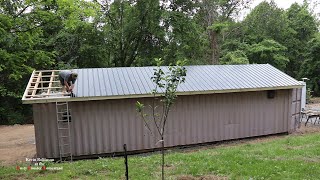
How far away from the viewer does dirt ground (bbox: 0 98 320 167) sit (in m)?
10.5

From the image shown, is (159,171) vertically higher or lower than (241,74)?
lower

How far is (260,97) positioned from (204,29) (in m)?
16.5

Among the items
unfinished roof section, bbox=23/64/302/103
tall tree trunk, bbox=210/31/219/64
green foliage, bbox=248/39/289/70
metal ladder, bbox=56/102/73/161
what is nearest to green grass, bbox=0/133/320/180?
metal ladder, bbox=56/102/73/161

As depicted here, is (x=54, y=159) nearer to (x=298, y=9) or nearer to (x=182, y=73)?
(x=182, y=73)

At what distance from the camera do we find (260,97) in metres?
12.3

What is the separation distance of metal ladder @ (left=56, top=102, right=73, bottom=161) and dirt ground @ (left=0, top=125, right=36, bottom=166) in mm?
1541

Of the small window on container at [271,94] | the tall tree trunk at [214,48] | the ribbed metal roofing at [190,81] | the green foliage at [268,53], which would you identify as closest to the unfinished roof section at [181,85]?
the ribbed metal roofing at [190,81]

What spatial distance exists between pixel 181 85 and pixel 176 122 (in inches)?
56.2

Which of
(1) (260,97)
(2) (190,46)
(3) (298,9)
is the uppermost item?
(3) (298,9)

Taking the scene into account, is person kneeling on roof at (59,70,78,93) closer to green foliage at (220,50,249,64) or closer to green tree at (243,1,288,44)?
green foliage at (220,50,249,64)

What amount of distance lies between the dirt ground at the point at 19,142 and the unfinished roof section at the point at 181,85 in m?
2.31

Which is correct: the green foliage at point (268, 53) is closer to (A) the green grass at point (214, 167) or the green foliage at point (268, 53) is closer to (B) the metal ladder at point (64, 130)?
(A) the green grass at point (214, 167)

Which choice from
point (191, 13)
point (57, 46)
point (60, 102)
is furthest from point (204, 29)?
point (60, 102)

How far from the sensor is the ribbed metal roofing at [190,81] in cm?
1015
